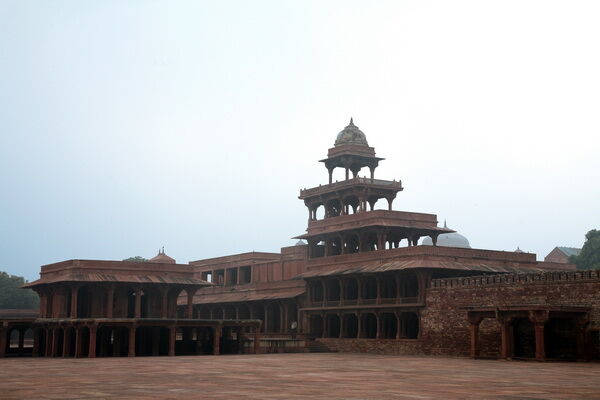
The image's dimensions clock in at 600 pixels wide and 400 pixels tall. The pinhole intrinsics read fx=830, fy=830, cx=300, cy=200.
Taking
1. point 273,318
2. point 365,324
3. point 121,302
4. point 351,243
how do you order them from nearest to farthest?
point 121,302 → point 365,324 → point 351,243 → point 273,318

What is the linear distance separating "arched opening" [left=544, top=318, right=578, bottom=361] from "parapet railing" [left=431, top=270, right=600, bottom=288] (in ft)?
7.90

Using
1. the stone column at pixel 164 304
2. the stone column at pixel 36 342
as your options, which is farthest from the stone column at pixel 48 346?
the stone column at pixel 164 304

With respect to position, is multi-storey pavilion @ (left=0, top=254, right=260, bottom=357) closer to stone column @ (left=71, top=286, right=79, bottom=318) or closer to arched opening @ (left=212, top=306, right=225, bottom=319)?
stone column @ (left=71, top=286, right=79, bottom=318)

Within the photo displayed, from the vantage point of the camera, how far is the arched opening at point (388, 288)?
65.8m

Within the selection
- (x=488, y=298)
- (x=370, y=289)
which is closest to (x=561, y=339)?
A: (x=488, y=298)

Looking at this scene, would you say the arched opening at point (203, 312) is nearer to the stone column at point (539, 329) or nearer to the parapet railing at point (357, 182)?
the parapet railing at point (357, 182)

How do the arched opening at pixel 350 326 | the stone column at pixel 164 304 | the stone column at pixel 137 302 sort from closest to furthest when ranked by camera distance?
the stone column at pixel 137 302 → the stone column at pixel 164 304 → the arched opening at pixel 350 326

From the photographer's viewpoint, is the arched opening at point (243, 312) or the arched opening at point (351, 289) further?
the arched opening at point (243, 312)

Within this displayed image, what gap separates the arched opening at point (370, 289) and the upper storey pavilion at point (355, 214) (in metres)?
2.82

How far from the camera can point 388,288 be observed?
66.5 m

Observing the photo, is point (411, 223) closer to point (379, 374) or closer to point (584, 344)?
point (584, 344)

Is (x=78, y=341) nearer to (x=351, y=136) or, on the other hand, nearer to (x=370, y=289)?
(x=370, y=289)

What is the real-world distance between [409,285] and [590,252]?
1684 inches

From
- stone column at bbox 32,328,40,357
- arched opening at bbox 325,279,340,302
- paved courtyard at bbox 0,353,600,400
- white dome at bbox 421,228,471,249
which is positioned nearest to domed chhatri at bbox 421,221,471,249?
white dome at bbox 421,228,471,249
